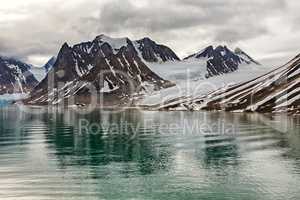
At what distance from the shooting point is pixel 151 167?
67625 millimetres

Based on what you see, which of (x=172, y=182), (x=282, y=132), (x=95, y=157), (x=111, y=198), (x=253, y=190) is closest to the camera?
(x=111, y=198)

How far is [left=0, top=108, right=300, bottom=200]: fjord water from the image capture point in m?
51.5

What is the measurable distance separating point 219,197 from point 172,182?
8.54 meters

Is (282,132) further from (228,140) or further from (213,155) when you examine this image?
(213,155)

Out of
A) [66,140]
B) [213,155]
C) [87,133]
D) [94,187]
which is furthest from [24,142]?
[94,187]

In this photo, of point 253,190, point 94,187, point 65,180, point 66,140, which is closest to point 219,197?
point 253,190

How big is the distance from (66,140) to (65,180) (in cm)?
4845

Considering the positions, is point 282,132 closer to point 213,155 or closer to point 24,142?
point 213,155

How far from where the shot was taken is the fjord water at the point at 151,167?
169 feet

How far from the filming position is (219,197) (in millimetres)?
49312

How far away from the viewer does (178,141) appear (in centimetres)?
10050

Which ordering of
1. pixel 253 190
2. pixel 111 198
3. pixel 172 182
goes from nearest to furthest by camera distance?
pixel 111 198 → pixel 253 190 → pixel 172 182

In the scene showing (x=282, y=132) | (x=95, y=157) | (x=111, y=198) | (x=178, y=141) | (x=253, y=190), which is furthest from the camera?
(x=282, y=132)

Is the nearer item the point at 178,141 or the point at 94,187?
the point at 94,187
